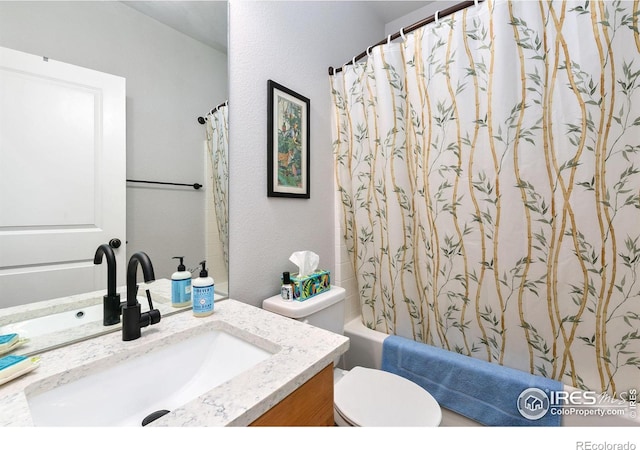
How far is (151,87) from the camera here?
85 cm

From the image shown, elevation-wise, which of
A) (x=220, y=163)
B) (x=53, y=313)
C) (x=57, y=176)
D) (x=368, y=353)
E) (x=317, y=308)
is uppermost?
(x=220, y=163)

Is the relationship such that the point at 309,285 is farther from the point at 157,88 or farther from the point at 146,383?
the point at 157,88

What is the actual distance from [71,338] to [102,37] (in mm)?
810

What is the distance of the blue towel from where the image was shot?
104 cm

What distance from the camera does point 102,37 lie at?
751 millimetres

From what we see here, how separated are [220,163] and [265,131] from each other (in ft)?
0.89

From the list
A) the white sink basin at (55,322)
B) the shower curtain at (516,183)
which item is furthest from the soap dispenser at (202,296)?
the shower curtain at (516,183)

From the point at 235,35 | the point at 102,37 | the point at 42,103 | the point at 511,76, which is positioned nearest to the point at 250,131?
the point at 235,35

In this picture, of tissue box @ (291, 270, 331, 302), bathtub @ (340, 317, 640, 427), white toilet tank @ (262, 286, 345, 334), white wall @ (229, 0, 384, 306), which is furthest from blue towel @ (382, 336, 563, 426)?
white wall @ (229, 0, 384, 306)

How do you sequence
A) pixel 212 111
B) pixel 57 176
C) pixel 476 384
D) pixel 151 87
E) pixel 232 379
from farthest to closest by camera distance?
pixel 476 384
pixel 212 111
pixel 151 87
pixel 57 176
pixel 232 379

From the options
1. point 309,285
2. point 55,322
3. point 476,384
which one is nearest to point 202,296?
point 55,322

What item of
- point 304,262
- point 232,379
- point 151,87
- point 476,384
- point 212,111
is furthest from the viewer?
point 304,262

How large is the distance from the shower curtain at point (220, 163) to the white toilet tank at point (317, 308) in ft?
0.85

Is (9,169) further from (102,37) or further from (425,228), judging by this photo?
(425,228)
